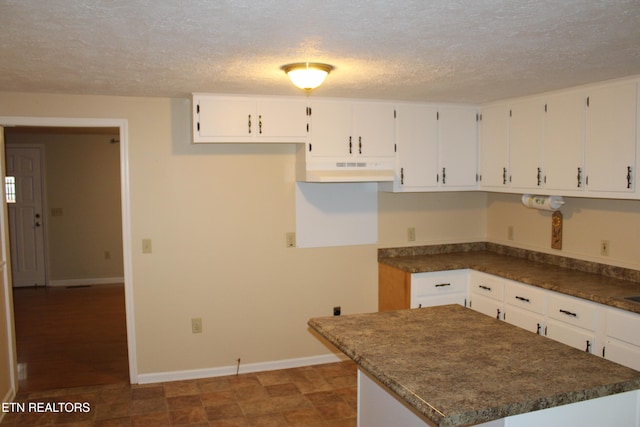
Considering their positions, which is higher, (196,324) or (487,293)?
(487,293)

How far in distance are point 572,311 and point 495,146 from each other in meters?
1.58

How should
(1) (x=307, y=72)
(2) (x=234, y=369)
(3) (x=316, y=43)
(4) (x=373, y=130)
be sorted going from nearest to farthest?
(3) (x=316, y=43) < (1) (x=307, y=72) < (4) (x=373, y=130) < (2) (x=234, y=369)

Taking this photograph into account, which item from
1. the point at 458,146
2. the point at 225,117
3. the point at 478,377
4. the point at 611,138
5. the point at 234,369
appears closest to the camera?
the point at 478,377

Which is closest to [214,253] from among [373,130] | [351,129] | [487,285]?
[351,129]

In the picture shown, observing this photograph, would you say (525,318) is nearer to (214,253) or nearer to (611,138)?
(611,138)

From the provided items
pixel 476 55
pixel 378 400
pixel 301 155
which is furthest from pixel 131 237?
pixel 476 55

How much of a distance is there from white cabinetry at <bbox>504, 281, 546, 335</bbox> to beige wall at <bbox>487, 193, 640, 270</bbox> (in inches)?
24.7

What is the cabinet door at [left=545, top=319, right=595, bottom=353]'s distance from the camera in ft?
10.8

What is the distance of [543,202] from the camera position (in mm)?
4180

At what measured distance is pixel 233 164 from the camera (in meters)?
4.31

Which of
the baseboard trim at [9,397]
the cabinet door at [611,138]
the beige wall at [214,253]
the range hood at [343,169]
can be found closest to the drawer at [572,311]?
the cabinet door at [611,138]

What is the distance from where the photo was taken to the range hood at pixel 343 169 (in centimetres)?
407

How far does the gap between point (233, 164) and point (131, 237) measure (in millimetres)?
975

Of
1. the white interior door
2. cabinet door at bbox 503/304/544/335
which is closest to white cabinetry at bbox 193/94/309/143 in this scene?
cabinet door at bbox 503/304/544/335
